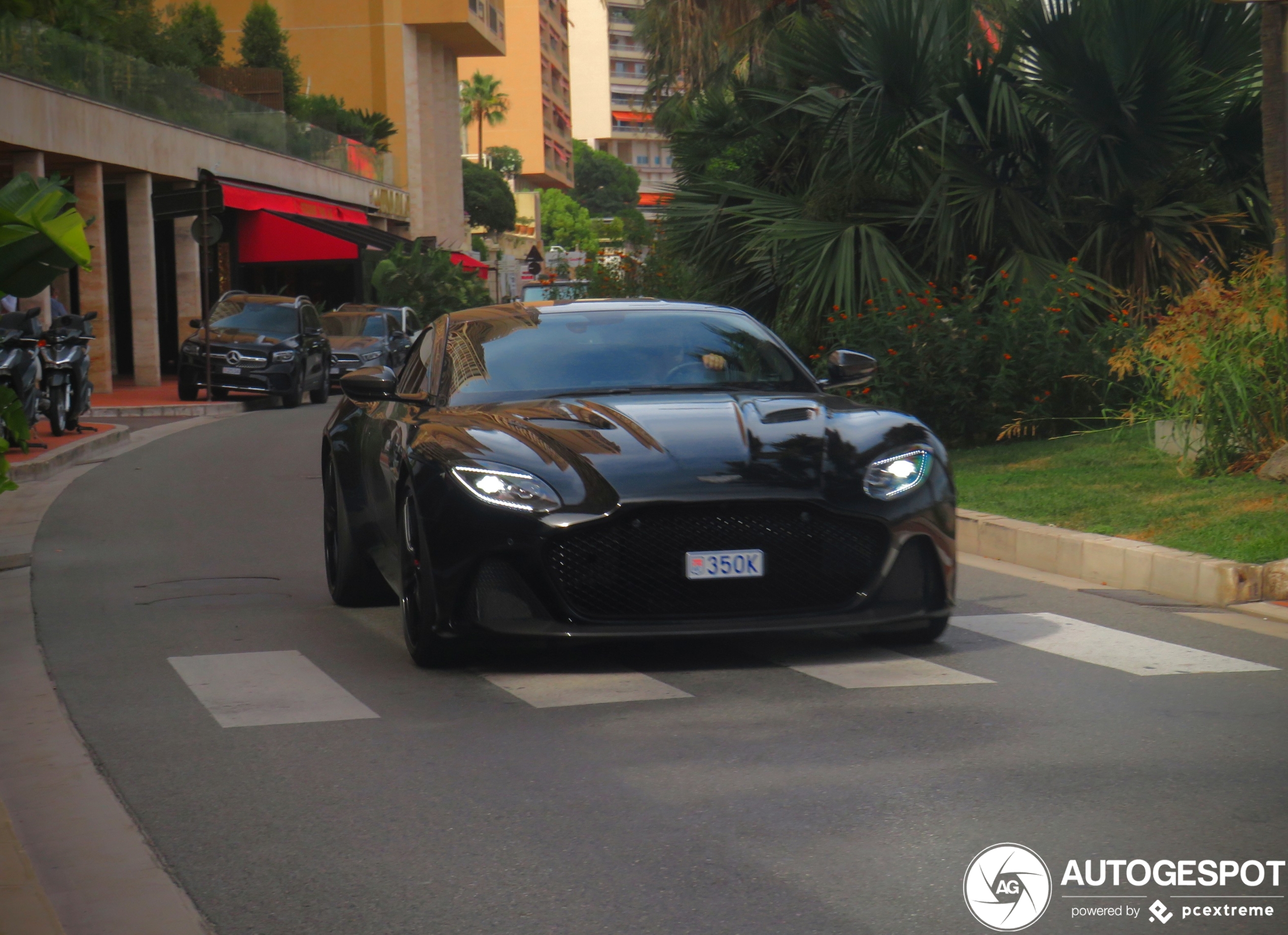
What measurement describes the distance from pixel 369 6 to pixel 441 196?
307 inches

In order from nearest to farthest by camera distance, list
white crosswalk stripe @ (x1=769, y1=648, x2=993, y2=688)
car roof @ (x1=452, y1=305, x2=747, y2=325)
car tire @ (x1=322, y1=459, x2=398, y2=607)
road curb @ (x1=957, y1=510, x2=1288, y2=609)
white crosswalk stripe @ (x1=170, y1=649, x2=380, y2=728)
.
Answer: white crosswalk stripe @ (x1=170, y1=649, x2=380, y2=728) < white crosswalk stripe @ (x1=769, y1=648, x2=993, y2=688) < road curb @ (x1=957, y1=510, x2=1288, y2=609) < car roof @ (x1=452, y1=305, x2=747, y2=325) < car tire @ (x1=322, y1=459, x2=398, y2=607)

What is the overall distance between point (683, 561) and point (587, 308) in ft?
7.43

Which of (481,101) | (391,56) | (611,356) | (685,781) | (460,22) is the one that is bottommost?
(685,781)

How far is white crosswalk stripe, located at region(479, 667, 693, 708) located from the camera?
6.10 metres

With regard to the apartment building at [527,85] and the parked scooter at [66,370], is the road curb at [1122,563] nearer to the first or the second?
the parked scooter at [66,370]

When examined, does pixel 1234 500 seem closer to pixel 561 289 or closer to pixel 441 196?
pixel 561 289

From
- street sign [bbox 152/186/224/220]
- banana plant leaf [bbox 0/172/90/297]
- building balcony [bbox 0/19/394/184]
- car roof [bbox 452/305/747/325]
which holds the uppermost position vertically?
building balcony [bbox 0/19/394/184]

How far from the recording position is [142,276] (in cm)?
3512

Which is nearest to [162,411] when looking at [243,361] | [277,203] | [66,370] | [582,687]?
[243,361]

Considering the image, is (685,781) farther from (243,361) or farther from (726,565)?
(243,361)

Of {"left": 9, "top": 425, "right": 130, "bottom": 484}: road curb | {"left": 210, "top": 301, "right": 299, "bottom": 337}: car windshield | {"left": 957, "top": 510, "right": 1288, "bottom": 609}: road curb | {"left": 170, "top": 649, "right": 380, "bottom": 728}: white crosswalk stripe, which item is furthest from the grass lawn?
{"left": 210, "top": 301, "right": 299, "bottom": 337}: car windshield

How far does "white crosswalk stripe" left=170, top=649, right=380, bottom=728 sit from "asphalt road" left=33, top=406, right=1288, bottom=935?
0.23ft

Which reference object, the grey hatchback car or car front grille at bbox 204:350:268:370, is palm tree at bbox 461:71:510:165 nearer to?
the grey hatchback car

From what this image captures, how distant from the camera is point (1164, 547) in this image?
8.91 metres
